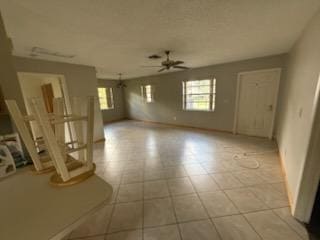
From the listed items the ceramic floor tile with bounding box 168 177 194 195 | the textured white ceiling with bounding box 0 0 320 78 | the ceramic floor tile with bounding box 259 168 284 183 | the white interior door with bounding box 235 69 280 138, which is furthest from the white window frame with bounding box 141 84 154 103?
the ceramic floor tile with bounding box 259 168 284 183

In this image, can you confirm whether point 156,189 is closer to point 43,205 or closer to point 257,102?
point 43,205

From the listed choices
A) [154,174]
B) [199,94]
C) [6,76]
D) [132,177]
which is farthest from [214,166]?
[199,94]

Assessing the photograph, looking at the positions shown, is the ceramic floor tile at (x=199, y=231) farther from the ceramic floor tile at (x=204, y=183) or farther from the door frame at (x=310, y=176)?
the door frame at (x=310, y=176)

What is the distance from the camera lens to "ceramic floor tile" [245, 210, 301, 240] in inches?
56.2

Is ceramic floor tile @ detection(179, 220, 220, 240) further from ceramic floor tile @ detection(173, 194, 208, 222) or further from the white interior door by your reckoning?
the white interior door

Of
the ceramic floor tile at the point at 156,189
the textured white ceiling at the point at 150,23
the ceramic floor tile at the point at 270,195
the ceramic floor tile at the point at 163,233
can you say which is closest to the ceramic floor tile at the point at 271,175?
the ceramic floor tile at the point at 270,195

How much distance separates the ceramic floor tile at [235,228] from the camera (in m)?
1.44

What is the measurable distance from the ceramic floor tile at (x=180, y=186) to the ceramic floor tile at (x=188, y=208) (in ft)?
0.35

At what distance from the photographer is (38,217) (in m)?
0.64

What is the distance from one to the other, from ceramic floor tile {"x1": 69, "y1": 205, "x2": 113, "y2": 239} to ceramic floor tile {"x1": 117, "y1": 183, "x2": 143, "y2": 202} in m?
0.27

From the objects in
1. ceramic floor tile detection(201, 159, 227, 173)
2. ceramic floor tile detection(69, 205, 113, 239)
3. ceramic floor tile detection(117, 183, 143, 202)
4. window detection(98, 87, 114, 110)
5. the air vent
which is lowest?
ceramic floor tile detection(69, 205, 113, 239)

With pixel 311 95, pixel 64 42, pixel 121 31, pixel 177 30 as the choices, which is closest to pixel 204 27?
pixel 177 30

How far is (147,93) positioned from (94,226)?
20.1 ft

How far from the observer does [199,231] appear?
1517mm
